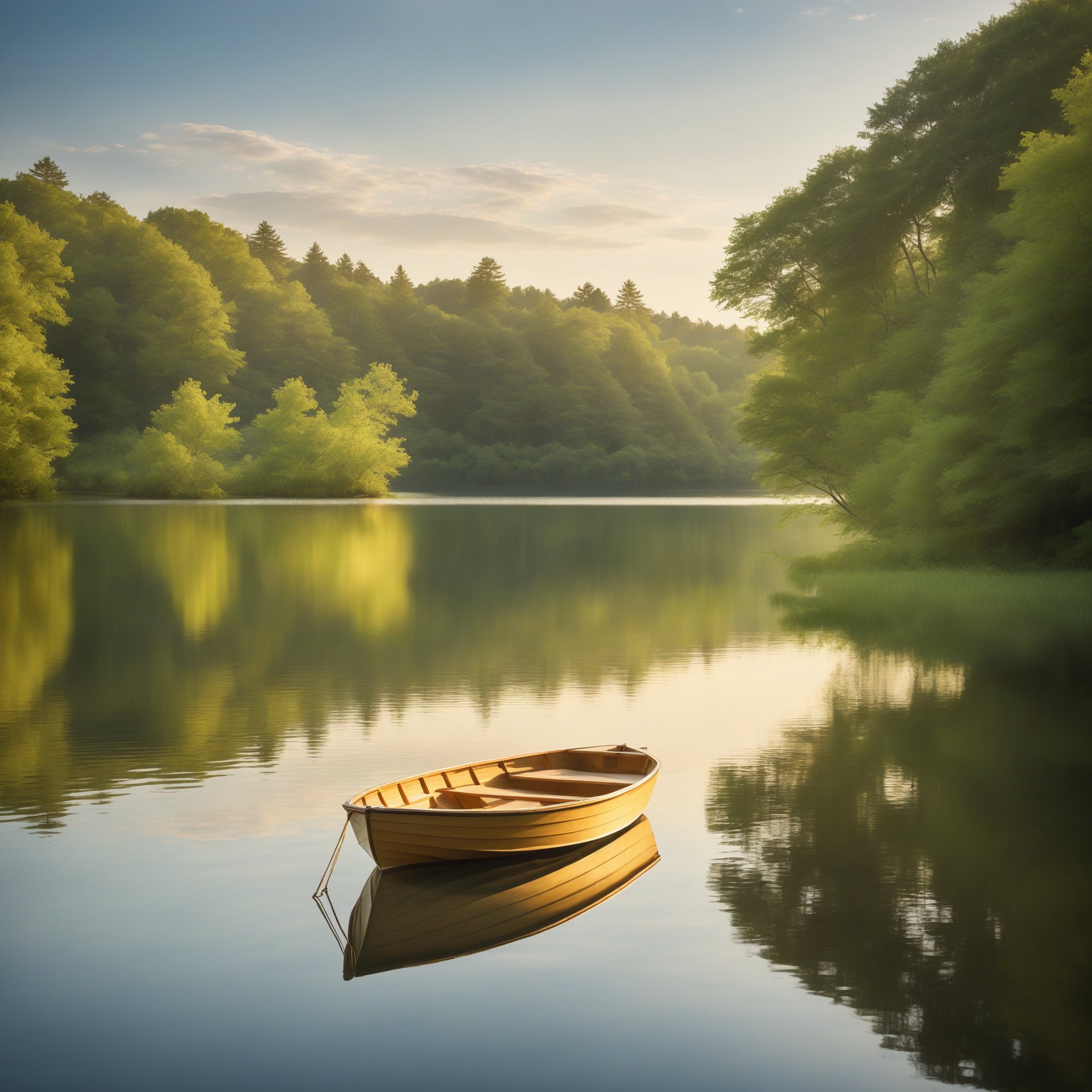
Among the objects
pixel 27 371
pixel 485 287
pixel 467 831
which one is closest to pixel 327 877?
pixel 467 831

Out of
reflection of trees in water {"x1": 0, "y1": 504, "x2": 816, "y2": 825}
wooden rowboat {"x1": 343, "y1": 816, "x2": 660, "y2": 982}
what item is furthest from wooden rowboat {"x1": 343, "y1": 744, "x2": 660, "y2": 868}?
reflection of trees in water {"x1": 0, "y1": 504, "x2": 816, "y2": 825}

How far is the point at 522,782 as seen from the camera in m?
12.0

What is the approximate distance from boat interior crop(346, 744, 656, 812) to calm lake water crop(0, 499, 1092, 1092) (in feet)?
2.50

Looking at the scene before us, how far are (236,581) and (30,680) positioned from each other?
16.5 meters

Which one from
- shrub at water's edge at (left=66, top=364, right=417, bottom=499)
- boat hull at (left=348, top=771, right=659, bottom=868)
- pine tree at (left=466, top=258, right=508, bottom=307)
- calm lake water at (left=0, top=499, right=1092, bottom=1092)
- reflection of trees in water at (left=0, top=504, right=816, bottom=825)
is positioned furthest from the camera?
pine tree at (left=466, top=258, right=508, bottom=307)

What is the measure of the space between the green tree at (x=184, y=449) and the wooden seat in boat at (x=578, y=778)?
86417 mm

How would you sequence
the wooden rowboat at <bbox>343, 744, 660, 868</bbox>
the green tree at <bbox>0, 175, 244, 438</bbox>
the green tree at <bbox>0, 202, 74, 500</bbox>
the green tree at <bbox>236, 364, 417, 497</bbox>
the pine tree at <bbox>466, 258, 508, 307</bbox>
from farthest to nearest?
the pine tree at <bbox>466, 258, 508, 307</bbox> < the green tree at <bbox>0, 175, 244, 438</bbox> < the green tree at <bbox>236, 364, 417, 497</bbox> < the green tree at <bbox>0, 202, 74, 500</bbox> < the wooden rowboat at <bbox>343, 744, 660, 868</bbox>

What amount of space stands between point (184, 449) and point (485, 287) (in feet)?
308

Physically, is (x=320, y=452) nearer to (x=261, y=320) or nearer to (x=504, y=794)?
(x=261, y=320)

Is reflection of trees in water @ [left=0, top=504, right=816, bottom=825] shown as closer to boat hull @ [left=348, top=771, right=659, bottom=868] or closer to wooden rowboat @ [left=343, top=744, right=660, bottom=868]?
wooden rowboat @ [left=343, top=744, right=660, bottom=868]

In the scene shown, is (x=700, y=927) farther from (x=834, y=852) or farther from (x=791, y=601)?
(x=791, y=601)

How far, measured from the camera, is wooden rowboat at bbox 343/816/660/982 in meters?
8.88

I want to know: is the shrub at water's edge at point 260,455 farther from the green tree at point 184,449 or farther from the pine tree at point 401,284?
the pine tree at point 401,284

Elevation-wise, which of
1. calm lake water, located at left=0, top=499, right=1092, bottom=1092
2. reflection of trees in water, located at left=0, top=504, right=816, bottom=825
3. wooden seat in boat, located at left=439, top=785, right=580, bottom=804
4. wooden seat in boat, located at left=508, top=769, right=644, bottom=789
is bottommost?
reflection of trees in water, located at left=0, top=504, right=816, bottom=825
